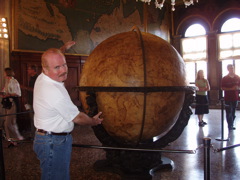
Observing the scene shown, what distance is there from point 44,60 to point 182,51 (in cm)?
1198

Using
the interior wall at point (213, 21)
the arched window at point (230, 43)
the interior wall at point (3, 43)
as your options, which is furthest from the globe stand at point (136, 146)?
the arched window at point (230, 43)

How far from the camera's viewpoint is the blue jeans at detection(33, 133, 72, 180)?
1950mm

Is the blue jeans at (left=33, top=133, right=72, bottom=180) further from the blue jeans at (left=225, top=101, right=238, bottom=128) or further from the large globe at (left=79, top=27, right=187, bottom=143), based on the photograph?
the blue jeans at (left=225, top=101, right=238, bottom=128)

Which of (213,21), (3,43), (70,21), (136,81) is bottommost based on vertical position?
(136,81)

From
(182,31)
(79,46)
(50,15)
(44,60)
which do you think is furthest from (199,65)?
(44,60)

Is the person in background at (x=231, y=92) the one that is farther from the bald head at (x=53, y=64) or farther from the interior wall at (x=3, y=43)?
Result: the interior wall at (x=3, y=43)

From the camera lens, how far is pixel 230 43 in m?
11.7

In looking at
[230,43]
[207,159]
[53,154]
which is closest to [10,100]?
[53,154]

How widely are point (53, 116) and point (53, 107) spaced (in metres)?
0.11

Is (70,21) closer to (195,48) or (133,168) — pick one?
(133,168)

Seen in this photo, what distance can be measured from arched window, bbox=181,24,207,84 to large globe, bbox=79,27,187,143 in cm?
1012

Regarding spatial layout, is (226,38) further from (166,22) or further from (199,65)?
(166,22)

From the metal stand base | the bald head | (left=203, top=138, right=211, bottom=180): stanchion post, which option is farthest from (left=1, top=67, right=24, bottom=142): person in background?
(left=203, top=138, right=211, bottom=180): stanchion post

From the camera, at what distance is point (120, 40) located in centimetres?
300
